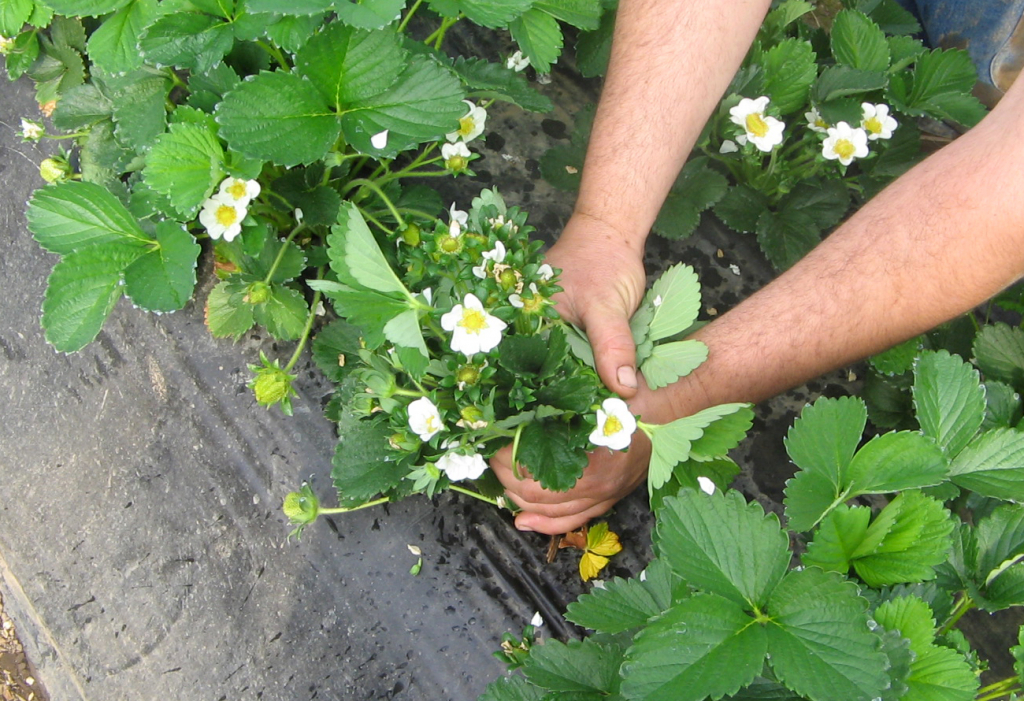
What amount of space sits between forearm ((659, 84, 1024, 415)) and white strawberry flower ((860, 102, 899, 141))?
0.53 feet

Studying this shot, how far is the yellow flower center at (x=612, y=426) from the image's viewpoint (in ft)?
2.56

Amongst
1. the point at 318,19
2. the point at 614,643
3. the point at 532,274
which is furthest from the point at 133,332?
the point at 614,643

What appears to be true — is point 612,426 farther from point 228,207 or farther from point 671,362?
point 228,207

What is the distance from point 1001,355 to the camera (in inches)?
39.2

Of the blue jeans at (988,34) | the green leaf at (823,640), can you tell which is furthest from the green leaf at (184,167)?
the blue jeans at (988,34)

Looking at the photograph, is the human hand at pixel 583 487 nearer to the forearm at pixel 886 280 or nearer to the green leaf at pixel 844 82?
the forearm at pixel 886 280

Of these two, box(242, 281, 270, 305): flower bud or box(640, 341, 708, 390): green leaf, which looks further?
box(242, 281, 270, 305): flower bud

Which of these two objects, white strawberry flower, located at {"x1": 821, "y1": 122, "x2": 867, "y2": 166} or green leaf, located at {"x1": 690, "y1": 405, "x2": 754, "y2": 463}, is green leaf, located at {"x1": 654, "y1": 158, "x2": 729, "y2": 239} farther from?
green leaf, located at {"x1": 690, "y1": 405, "x2": 754, "y2": 463}

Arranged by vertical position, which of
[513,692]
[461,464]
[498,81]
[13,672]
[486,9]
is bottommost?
[13,672]

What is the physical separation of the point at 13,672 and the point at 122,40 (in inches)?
43.3

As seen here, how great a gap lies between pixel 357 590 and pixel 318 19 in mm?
669

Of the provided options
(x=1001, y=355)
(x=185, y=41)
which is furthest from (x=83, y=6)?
(x=1001, y=355)

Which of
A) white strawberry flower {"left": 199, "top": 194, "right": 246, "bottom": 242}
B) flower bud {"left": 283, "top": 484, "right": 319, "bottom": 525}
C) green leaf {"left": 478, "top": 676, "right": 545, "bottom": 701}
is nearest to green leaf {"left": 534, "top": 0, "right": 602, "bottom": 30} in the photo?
white strawberry flower {"left": 199, "top": 194, "right": 246, "bottom": 242}

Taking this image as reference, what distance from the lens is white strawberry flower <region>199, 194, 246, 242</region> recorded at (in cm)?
93
